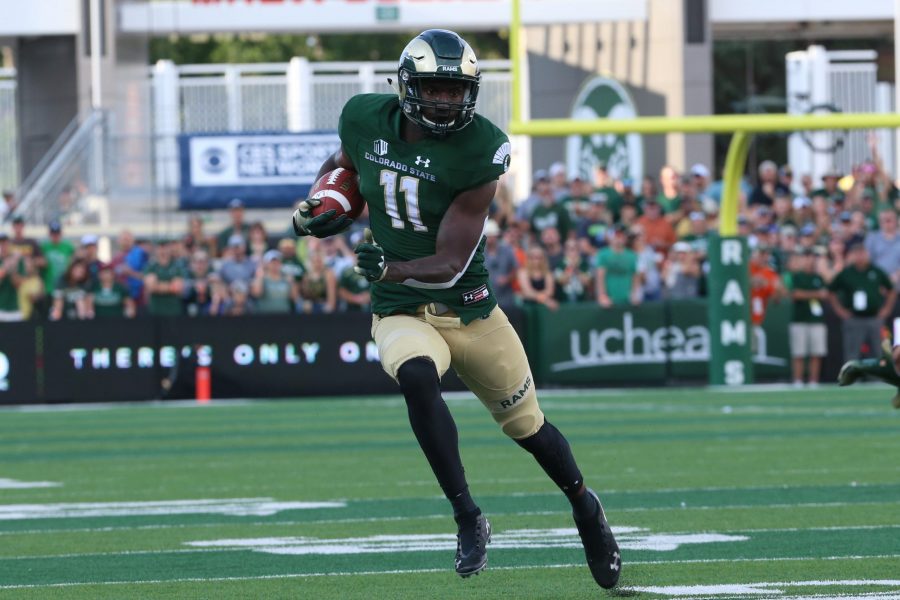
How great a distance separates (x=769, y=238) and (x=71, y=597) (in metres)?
14.3

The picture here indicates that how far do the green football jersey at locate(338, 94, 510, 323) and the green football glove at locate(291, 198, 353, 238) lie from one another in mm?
134

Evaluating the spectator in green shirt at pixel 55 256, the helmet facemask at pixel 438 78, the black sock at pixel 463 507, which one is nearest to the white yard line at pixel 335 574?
the black sock at pixel 463 507

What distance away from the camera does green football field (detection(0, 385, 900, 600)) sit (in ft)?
21.0

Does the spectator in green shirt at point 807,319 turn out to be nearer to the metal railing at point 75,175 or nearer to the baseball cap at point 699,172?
the baseball cap at point 699,172

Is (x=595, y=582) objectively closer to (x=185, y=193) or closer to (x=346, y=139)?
(x=346, y=139)

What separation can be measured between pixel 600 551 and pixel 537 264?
1235 centimetres

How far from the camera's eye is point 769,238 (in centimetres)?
1961

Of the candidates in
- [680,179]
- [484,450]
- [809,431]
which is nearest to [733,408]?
[809,431]

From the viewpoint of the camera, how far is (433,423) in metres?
5.80

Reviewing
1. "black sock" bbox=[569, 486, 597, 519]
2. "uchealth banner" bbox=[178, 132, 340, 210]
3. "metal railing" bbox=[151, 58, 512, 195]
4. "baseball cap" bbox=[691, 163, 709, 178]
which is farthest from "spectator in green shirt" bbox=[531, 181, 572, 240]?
"black sock" bbox=[569, 486, 597, 519]

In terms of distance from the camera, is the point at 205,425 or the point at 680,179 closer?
the point at 205,425

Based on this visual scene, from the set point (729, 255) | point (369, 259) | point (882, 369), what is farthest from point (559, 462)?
point (729, 255)

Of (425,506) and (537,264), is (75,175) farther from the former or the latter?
(425,506)

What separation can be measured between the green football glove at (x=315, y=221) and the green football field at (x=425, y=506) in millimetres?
1191
